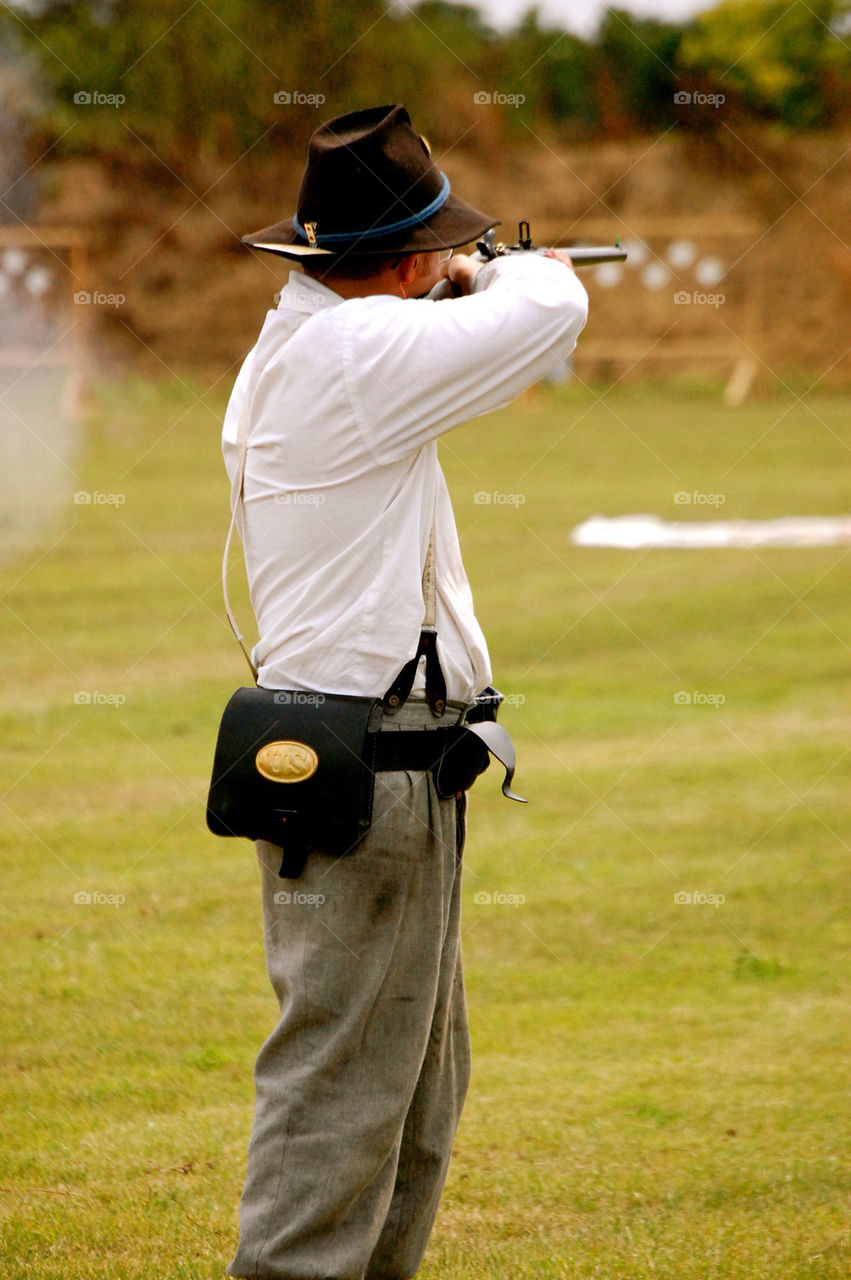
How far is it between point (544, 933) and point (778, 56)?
2653cm

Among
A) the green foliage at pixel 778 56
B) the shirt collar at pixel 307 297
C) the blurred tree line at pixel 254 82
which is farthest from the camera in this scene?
the green foliage at pixel 778 56

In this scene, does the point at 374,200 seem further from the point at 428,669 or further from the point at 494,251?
the point at 428,669

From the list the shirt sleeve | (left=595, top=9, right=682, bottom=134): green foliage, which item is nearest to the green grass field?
the shirt sleeve

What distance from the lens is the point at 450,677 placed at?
219 cm

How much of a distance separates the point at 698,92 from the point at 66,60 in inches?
436

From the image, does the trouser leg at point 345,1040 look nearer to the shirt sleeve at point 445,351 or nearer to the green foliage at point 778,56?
the shirt sleeve at point 445,351

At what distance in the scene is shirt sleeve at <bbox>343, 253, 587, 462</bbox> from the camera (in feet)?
6.61

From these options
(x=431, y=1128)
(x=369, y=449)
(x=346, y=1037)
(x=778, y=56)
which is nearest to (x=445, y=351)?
(x=369, y=449)

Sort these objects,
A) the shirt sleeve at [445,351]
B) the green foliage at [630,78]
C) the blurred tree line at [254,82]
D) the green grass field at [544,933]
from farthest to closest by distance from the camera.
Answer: the green foliage at [630,78] → the blurred tree line at [254,82] → the green grass field at [544,933] → the shirt sleeve at [445,351]

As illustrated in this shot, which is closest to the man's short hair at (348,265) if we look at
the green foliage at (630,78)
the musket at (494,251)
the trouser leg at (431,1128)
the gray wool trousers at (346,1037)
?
the musket at (494,251)

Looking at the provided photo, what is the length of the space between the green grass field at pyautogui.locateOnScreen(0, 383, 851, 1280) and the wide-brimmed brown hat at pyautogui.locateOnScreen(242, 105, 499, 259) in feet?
5.77

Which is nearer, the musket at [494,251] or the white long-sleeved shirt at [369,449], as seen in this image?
the white long-sleeved shirt at [369,449]

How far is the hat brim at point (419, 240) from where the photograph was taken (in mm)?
2127

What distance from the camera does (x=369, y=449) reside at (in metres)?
2.07
